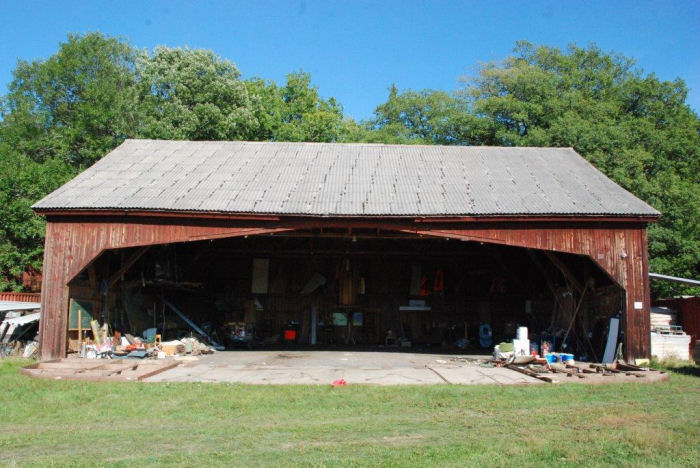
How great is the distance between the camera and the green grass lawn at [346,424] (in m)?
6.99

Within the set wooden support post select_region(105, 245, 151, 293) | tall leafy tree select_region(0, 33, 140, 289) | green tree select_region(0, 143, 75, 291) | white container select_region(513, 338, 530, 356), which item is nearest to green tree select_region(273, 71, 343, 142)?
tall leafy tree select_region(0, 33, 140, 289)

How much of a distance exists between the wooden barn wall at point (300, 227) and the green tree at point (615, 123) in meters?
12.1

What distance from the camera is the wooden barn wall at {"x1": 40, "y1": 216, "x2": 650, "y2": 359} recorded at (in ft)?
53.2

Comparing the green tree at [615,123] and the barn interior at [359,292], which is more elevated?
the green tree at [615,123]

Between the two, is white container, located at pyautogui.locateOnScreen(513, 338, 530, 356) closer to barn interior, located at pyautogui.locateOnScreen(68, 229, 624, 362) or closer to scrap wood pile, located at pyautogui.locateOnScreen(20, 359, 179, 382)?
barn interior, located at pyautogui.locateOnScreen(68, 229, 624, 362)

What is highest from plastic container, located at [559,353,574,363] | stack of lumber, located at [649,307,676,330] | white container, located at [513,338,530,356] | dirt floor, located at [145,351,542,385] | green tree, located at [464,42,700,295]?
green tree, located at [464,42,700,295]

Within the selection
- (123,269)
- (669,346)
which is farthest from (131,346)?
(669,346)

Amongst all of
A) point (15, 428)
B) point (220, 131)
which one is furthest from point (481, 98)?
point (15, 428)

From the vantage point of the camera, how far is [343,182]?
18.2m

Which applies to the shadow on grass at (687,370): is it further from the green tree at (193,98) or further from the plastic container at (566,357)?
the green tree at (193,98)

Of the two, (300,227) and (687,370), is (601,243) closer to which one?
(687,370)

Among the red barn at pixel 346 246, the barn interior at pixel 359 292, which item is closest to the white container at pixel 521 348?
the red barn at pixel 346 246

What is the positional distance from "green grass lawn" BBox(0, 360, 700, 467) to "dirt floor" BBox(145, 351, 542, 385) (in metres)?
0.99

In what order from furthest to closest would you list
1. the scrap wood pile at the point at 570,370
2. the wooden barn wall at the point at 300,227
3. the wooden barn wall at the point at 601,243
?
the wooden barn wall at the point at 300,227, the wooden barn wall at the point at 601,243, the scrap wood pile at the point at 570,370
